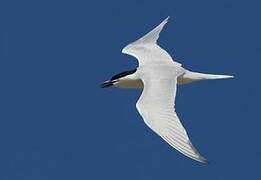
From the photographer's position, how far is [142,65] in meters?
15.4

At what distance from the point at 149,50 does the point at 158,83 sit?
300cm

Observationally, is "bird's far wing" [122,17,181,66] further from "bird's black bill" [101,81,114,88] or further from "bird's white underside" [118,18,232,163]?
"bird's black bill" [101,81,114,88]

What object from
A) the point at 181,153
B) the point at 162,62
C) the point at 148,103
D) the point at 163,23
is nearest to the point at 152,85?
the point at 148,103

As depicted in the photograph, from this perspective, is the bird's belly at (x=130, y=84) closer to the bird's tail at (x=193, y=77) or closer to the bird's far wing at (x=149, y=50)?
the bird's tail at (x=193, y=77)

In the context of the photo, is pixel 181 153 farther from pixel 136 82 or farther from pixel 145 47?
pixel 145 47

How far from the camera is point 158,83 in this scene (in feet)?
45.2

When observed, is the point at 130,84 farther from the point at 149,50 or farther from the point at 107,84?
the point at 149,50

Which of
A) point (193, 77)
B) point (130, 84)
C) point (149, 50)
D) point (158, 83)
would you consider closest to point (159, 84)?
point (158, 83)

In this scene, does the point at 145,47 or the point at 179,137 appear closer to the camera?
the point at 179,137

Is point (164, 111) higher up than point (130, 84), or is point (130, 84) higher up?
point (130, 84)

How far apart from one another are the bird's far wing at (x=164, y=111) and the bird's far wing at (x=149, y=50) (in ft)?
4.86

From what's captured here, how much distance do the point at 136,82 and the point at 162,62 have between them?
3.38ft

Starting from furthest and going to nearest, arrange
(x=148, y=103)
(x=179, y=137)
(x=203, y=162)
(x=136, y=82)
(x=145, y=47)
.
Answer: (x=145, y=47) < (x=136, y=82) < (x=148, y=103) < (x=179, y=137) < (x=203, y=162)

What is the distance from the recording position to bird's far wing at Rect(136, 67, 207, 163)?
36.6 feet
